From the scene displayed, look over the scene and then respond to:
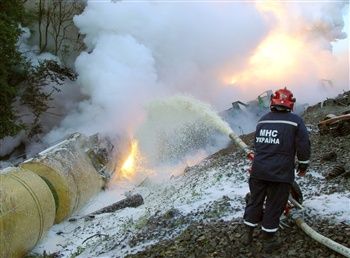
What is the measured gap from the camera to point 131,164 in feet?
38.5

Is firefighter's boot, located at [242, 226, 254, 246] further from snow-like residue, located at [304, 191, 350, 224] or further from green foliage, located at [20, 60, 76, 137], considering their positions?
green foliage, located at [20, 60, 76, 137]

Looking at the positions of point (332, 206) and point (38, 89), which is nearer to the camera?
point (332, 206)

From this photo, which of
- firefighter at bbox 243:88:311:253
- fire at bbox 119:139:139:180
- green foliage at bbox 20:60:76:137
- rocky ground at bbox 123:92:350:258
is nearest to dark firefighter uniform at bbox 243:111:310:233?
firefighter at bbox 243:88:311:253

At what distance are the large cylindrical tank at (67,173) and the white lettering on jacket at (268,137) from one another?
15.1 feet

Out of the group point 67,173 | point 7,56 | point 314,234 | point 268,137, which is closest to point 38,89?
point 7,56

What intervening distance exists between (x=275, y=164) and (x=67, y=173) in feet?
16.3

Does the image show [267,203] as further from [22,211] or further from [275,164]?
[22,211]

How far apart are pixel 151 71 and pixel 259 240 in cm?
789

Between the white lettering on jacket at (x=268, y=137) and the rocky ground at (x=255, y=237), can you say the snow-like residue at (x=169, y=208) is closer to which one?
the rocky ground at (x=255, y=237)

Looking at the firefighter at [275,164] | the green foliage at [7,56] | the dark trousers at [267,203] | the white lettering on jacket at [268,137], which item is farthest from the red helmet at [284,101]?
the green foliage at [7,56]

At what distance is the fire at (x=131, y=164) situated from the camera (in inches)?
452

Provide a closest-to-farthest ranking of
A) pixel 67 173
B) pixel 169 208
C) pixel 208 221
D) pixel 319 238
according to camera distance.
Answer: pixel 319 238
pixel 208 221
pixel 169 208
pixel 67 173

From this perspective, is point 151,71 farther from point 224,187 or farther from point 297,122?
point 297,122

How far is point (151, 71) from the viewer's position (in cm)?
1216
